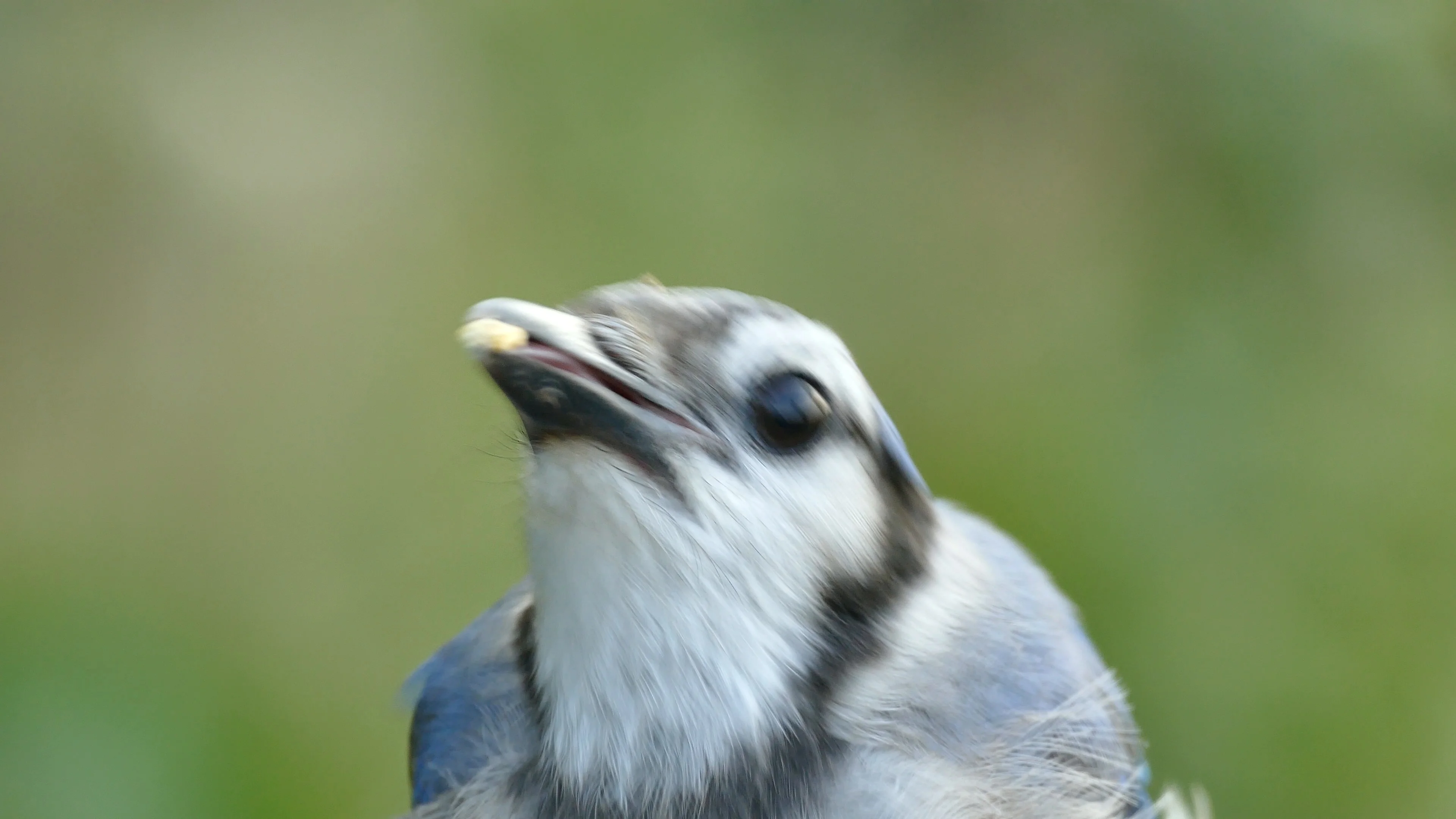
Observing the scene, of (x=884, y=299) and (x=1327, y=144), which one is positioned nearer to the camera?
(x=1327, y=144)

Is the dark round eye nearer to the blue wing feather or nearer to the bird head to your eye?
the bird head

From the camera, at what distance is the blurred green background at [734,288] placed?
1.91 metres

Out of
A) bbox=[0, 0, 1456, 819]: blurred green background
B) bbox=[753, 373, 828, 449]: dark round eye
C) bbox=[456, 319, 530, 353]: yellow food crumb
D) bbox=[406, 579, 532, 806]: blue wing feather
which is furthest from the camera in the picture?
bbox=[0, 0, 1456, 819]: blurred green background

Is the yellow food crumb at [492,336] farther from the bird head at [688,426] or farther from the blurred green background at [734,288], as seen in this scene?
the blurred green background at [734,288]

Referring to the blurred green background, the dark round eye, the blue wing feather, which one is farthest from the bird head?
the blurred green background

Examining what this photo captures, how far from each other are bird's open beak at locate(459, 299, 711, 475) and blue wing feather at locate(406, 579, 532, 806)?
0.26 metres

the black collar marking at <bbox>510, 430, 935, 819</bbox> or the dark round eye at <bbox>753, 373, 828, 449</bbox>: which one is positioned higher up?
the dark round eye at <bbox>753, 373, 828, 449</bbox>

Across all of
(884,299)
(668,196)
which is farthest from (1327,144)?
(668,196)

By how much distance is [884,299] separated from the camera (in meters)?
2.26

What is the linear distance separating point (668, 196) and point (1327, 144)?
1.12 m

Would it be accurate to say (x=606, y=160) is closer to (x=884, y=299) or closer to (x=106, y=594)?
(x=884, y=299)

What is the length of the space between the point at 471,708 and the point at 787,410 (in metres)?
0.43

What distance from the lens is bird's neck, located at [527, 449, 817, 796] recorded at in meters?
0.82

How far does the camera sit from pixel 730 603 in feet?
2.77
